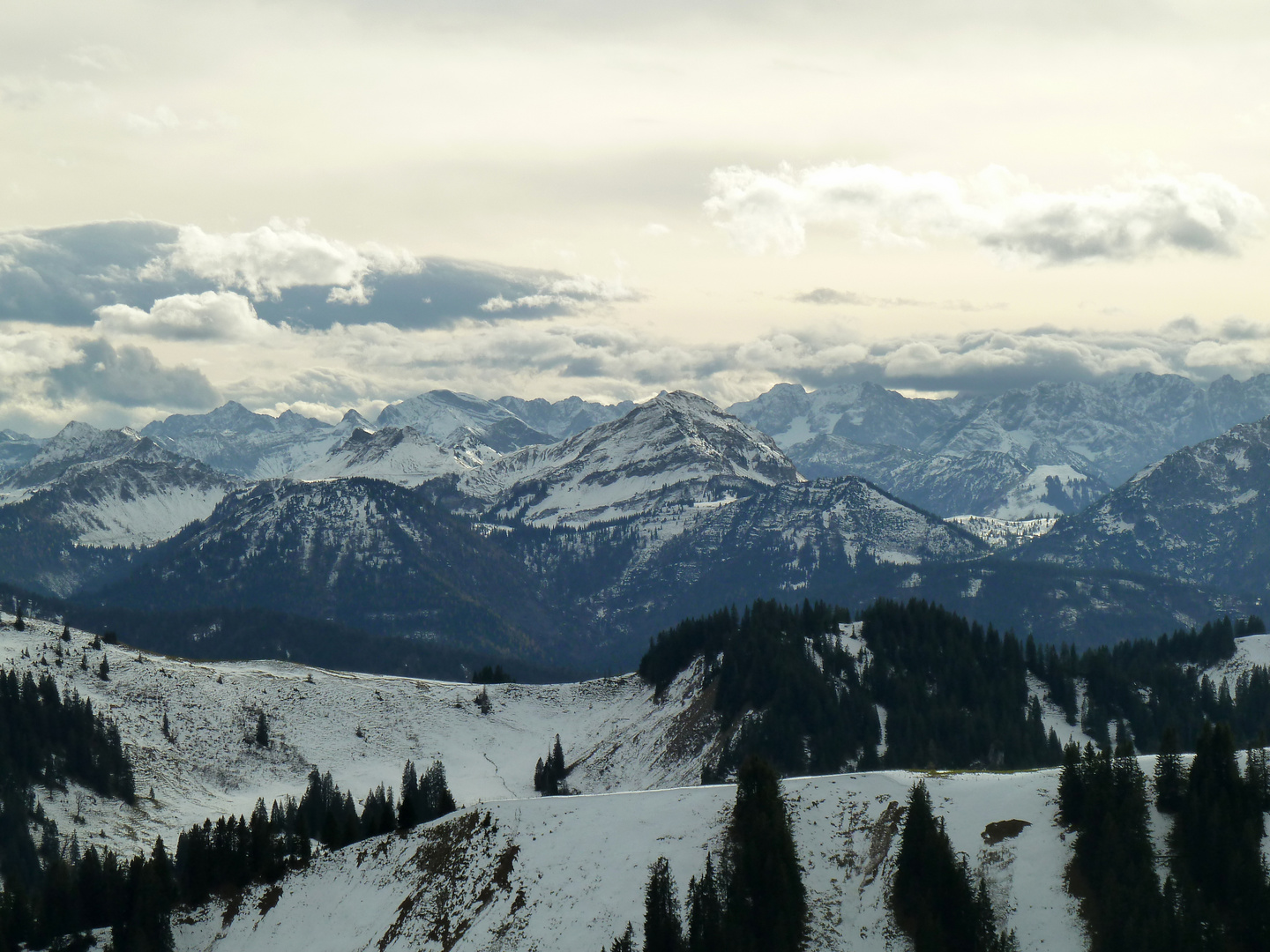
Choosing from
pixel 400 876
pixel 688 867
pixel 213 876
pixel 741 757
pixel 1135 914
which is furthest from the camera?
pixel 741 757

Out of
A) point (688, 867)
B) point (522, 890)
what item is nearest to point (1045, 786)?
point (688, 867)

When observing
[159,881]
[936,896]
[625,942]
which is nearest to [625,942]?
[625,942]

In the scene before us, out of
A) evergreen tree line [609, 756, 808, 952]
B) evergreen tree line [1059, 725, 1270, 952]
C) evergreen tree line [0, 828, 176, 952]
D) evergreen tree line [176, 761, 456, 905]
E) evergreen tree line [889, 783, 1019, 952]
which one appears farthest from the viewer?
evergreen tree line [176, 761, 456, 905]

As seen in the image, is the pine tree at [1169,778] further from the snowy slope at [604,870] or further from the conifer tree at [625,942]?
the conifer tree at [625,942]

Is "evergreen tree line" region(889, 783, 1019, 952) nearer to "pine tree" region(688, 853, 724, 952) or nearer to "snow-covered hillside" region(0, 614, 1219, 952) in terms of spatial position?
"snow-covered hillside" region(0, 614, 1219, 952)

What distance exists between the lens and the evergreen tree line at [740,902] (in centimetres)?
9912

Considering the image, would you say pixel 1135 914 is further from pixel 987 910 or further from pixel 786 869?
pixel 786 869

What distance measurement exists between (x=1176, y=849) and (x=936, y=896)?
62.4 ft

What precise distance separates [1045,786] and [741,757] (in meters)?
89.4

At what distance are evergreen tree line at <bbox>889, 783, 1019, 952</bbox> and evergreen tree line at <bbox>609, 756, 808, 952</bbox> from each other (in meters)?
8.44

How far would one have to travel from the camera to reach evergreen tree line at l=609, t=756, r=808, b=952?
99.1 meters

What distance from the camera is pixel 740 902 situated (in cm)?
10131

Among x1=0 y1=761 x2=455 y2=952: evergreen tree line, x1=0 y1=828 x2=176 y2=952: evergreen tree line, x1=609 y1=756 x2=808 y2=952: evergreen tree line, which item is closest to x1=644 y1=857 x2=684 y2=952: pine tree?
x1=609 y1=756 x2=808 y2=952: evergreen tree line

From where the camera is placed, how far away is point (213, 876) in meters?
134
